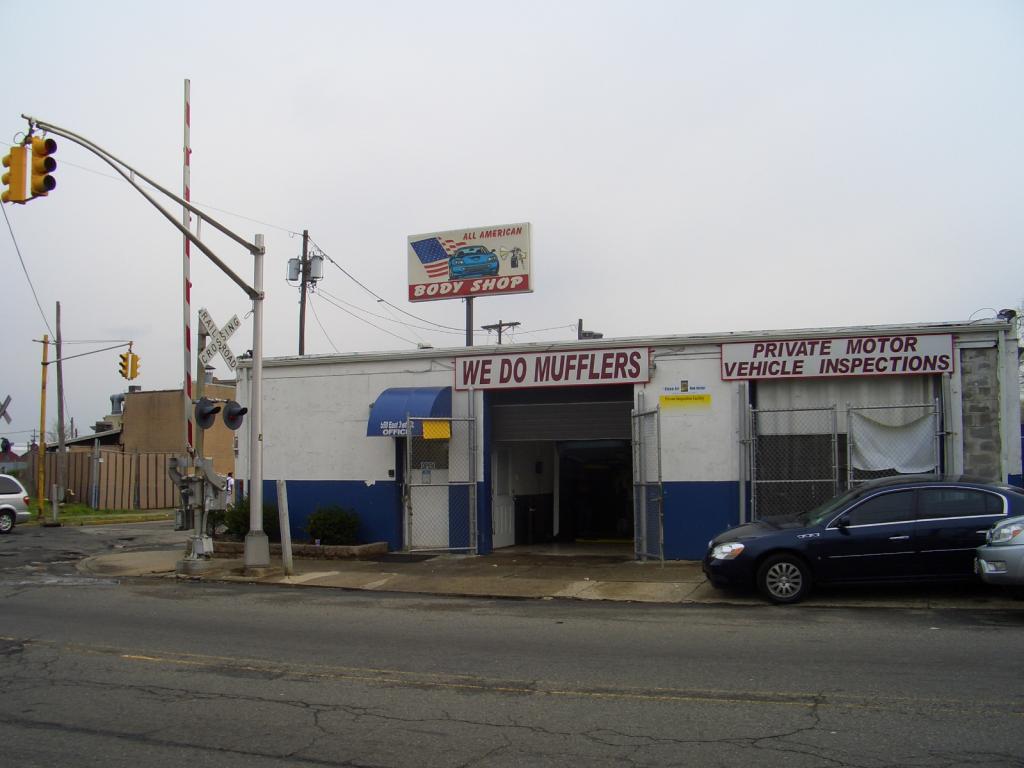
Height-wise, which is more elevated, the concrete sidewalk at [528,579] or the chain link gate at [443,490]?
the chain link gate at [443,490]

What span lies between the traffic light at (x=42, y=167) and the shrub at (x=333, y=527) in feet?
27.0

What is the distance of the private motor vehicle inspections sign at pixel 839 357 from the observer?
15.7m

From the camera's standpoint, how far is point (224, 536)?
19.6m

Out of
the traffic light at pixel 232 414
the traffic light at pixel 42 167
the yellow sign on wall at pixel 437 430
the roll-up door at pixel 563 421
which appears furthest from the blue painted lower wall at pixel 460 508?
the traffic light at pixel 42 167

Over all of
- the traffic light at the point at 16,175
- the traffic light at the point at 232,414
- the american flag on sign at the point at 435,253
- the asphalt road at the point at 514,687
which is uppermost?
the american flag on sign at the point at 435,253

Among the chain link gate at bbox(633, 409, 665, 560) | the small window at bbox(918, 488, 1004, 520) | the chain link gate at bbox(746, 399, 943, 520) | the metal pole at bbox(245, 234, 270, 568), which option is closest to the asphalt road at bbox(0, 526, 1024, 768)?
the small window at bbox(918, 488, 1004, 520)

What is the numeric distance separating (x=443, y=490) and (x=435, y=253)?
8.91 m

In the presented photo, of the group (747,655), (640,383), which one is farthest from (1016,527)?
(640,383)

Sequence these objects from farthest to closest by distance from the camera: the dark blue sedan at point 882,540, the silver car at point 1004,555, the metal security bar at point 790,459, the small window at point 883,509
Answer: the metal security bar at point 790,459, the small window at point 883,509, the dark blue sedan at point 882,540, the silver car at point 1004,555

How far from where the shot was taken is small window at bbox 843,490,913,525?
1177cm

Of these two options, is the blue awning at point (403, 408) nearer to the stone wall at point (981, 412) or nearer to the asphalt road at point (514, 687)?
the asphalt road at point (514, 687)

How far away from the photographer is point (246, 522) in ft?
62.6

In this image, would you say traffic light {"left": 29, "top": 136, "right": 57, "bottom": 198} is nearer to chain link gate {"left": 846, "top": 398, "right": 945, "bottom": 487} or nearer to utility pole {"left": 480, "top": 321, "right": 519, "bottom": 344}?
chain link gate {"left": 846, "top": 398, "right": 945, "bottom": 487}

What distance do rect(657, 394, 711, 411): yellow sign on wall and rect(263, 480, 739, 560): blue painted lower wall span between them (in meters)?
1.36
